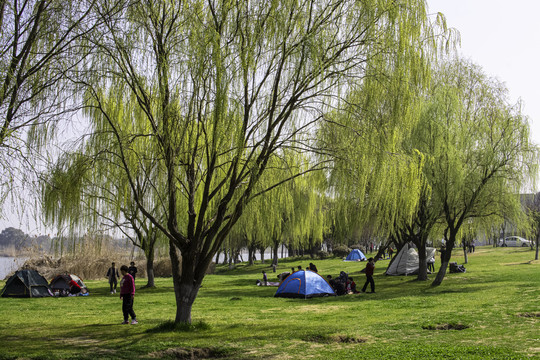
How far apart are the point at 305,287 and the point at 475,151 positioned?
891 centimetres

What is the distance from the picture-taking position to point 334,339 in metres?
9.48

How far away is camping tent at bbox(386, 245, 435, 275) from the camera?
96.9ft

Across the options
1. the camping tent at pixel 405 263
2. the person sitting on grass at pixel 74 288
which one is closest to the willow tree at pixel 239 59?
the person sitting on grass at pixel 74 288

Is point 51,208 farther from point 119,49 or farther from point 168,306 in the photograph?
A: point 168,306

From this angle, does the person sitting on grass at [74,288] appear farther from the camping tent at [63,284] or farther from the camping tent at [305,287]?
the camping tent at [305,287]

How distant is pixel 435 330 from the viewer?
33.6 feet

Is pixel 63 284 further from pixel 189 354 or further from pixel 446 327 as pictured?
pixel 446 327

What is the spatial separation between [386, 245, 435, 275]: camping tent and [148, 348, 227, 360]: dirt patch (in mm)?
22866

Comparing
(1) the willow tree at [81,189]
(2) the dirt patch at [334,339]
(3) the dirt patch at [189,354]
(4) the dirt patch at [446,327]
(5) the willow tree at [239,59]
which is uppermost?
(5) the willow tree at [239,59]

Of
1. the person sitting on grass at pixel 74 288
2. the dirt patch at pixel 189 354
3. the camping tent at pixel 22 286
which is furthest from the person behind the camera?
the person sitting on grass at pixel 74 288

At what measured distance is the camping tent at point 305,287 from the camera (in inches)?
737

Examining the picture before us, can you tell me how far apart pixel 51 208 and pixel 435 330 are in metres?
7.80

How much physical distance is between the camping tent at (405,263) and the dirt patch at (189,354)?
22.9 m

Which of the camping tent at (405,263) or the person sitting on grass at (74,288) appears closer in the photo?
the person sitting on grass at (74,288)
